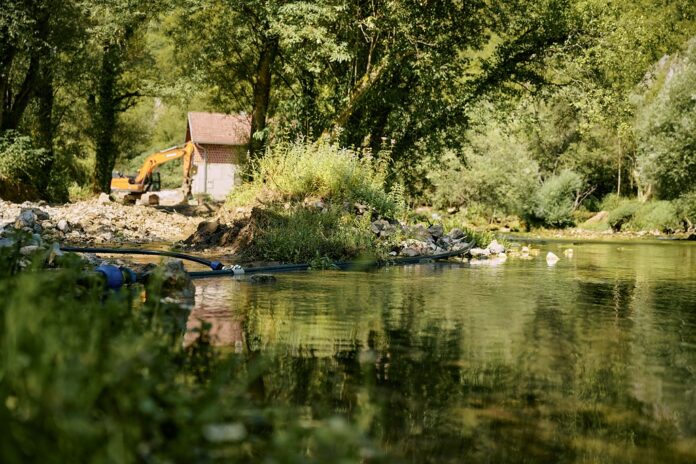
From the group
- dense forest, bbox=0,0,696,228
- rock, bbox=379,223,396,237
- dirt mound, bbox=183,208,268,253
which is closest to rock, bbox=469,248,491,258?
rock, bbox=379,223,396,237

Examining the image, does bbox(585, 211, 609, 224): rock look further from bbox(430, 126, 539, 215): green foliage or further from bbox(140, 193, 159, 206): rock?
bbox(140, 193, 159, 206): rock

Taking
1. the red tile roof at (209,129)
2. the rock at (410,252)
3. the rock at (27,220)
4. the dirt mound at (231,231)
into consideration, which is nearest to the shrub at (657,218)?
the rock at (410,252)

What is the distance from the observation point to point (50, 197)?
83.8 feet

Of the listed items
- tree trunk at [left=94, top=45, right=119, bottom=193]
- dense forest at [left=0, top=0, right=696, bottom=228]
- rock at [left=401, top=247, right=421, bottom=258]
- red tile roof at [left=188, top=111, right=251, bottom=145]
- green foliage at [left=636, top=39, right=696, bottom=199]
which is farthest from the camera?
red tile roof at [left=188, top=111, right=251, bottom=145]

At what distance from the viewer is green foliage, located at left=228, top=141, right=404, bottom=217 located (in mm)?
14969

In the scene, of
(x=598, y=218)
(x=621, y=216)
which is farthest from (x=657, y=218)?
(x=598, y=218)

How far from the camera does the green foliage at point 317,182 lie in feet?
49.1

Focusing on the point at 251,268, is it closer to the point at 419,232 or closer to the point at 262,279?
the point at 262,279

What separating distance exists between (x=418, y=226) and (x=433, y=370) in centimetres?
1184

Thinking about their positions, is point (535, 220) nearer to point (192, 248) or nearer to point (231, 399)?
point (192, 248)

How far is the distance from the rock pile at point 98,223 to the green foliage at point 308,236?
4.26 m

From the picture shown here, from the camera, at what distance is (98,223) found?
18.1 m

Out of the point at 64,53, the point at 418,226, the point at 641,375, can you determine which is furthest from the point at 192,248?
the point at 64,53

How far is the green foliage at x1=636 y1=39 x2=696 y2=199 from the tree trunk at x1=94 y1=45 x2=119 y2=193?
22039mm
